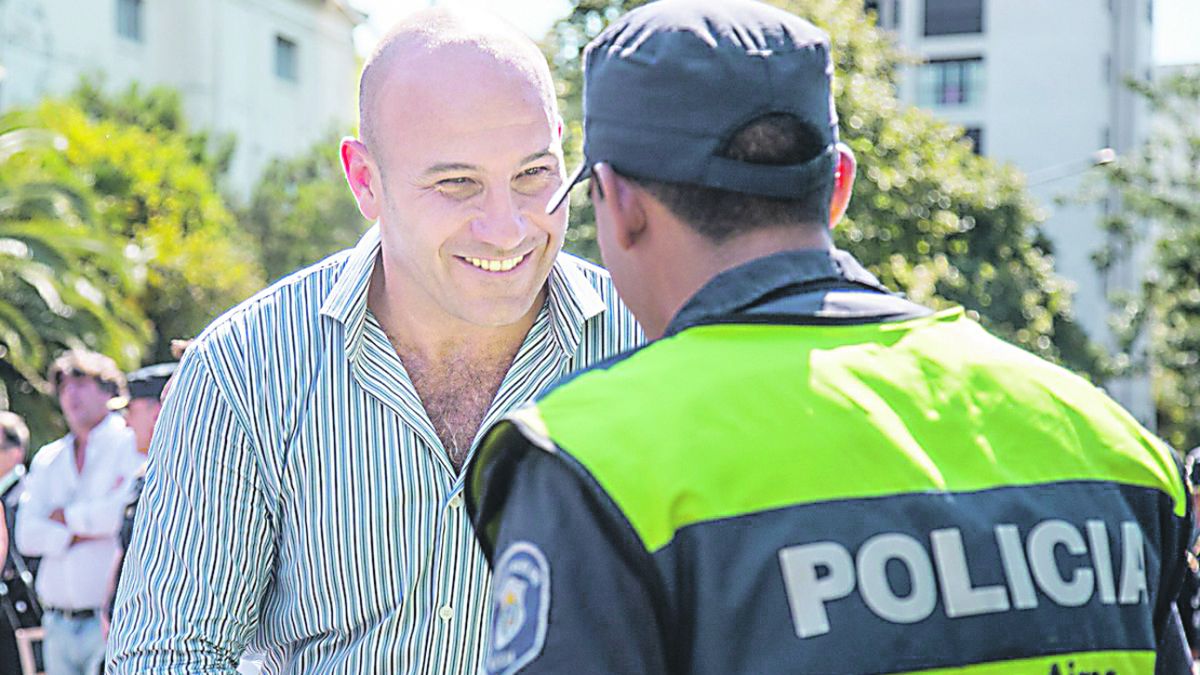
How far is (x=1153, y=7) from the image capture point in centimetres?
5322

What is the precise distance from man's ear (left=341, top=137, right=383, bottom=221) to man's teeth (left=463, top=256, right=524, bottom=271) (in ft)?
0.73

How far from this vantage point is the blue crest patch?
1588 millimetres

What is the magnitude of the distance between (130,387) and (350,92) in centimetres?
4143

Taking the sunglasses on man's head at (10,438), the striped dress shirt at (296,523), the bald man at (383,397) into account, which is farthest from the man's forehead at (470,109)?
the sunglasses on man's head at (10,438)

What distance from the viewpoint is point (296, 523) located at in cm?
272

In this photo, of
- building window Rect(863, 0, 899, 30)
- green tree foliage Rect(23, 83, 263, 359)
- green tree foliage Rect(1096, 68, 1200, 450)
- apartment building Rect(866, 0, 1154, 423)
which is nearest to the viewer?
green tree foliage Rect(1096, 68, 1200, 450)

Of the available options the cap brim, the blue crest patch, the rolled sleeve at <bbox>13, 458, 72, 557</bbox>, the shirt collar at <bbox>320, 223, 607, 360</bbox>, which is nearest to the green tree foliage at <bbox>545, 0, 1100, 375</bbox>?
the rolled sleeve at <bbox>13, 458, 72, 557</bbox>

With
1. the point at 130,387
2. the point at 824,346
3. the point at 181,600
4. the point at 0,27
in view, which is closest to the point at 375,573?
the point at 181,600

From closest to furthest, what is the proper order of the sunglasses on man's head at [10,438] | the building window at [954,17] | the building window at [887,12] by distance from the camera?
the sunglasses on man's head at [10,438] < the building window at [887,12] < the building window at [954,17]

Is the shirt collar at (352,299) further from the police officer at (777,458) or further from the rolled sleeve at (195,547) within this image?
the police officer at (777,458)

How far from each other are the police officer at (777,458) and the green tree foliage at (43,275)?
54.5 feet

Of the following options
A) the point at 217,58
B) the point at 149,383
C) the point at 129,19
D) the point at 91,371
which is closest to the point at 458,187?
the point at 149,383

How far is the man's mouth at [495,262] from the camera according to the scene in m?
2.83

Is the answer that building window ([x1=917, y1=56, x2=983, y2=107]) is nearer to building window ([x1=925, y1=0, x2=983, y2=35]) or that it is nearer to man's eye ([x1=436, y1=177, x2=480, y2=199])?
building window ([x1=925, y1=0, x2=983, y2=35])
